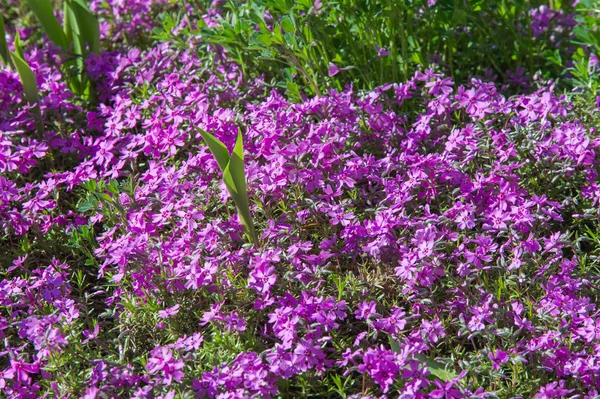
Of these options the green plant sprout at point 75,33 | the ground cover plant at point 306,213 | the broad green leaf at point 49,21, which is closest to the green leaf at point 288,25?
the ground cover plant at point 306,213

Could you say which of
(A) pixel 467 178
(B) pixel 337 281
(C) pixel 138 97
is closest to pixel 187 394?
(B) pixel 337 281

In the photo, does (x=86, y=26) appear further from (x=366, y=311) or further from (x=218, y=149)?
(x=366, y=311)

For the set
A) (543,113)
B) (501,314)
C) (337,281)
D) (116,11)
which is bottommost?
(501,314)

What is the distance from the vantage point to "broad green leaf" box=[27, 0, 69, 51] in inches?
156

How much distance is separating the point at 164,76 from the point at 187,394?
6.43 feet

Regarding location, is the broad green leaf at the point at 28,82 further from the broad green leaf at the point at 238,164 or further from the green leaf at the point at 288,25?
the broad green leaf at the point at 238,164

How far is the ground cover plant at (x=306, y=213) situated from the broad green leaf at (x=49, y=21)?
0.05 meters

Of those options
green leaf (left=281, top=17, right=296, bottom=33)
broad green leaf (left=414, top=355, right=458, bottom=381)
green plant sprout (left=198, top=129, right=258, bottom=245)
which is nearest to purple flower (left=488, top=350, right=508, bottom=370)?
broad green leaf (left=414, top=355, right=458, bottom=381)

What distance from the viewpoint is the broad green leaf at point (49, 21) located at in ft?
13.0

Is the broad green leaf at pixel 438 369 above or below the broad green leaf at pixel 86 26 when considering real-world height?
below

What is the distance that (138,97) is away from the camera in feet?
12.5

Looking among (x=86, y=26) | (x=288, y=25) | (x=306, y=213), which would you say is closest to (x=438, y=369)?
(x=306, y=213)

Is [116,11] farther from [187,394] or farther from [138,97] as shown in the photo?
[187,394]

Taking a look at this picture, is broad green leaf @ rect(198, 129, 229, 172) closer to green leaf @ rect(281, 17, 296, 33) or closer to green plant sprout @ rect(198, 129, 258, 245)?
green plant sprout @ rect(198, 129, 258, 245)
